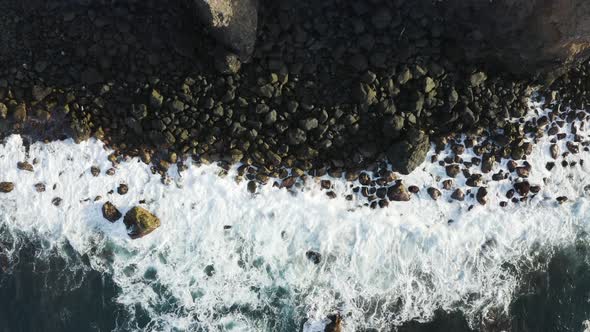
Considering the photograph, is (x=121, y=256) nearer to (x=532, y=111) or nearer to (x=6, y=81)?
(x=6, y=81)

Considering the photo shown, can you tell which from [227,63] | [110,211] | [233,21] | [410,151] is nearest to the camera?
[233,21]

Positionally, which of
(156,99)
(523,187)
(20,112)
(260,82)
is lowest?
(20,112)

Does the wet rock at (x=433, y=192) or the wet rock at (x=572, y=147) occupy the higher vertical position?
the wet rock at (x=572, y=147)

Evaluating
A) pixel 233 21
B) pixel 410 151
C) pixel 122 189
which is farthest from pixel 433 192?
pixel 122 189

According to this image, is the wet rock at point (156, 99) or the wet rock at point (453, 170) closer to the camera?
the wet rock at point (156, 99)

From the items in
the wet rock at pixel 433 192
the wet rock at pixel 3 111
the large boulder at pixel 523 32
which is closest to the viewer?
the large boulder at pixel 523 32

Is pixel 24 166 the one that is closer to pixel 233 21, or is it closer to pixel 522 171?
pixel 233 21

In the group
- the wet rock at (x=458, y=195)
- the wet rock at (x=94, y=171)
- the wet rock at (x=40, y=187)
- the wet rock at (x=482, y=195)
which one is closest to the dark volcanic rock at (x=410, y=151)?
the wet rock at (x=458, y=195)

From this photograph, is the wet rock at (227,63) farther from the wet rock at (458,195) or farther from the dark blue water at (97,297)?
the wet rock at (458,195)
